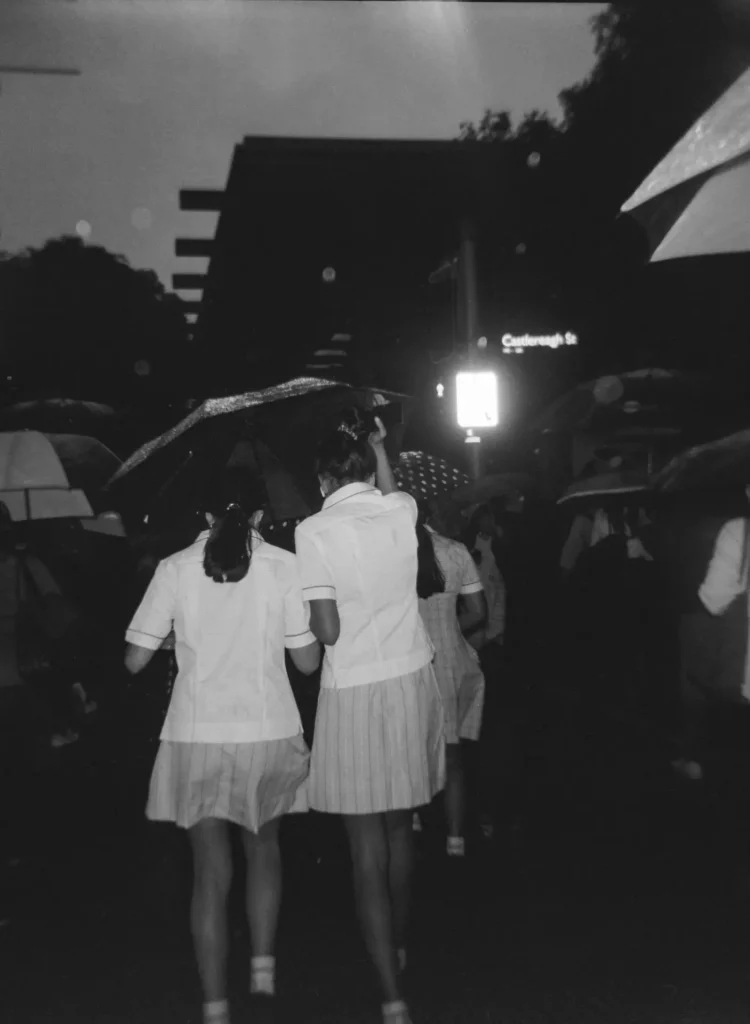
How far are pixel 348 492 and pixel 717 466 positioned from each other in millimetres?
5204

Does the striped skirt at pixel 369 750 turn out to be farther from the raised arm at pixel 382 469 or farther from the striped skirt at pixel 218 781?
the raised arm at pixel 382 469

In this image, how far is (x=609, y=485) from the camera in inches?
534

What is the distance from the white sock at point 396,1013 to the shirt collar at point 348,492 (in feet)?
5.74

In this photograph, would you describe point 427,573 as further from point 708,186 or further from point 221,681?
point 708,186

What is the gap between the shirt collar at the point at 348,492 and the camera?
490cm

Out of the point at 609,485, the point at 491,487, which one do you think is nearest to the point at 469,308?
the point at 491,487

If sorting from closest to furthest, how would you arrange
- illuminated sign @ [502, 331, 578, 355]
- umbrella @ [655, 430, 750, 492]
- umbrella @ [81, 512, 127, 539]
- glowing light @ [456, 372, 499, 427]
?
umbrella @ [655, 430, 750, 492]
umbrella @ [81, 512, 127, 539]
glowing light @ [456, 372, 499, 427]
illuminated sign @ [502, 331, 578, 355]

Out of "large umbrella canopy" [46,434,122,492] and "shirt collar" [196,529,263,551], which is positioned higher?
"shirt collar" [196,529,263,551]

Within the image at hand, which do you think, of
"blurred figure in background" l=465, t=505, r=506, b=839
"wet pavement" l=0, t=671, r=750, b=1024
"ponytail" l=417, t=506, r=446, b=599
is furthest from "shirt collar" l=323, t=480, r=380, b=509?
"blurred figure in background" l=465, t=505, r=506, b=839

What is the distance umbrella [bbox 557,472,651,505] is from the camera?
44.0 ft

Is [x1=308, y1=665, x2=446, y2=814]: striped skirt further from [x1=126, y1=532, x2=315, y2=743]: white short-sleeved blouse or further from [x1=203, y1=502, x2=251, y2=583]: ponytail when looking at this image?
[x1=203, y1=502, x2=251, y2=583]: ponytail

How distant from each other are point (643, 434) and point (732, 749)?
27.1ft

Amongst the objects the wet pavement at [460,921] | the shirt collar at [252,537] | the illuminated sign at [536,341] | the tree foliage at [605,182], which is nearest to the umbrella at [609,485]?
the wet pavement at [460,921]

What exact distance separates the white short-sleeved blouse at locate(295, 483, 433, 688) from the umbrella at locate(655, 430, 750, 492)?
5114 millimetres
